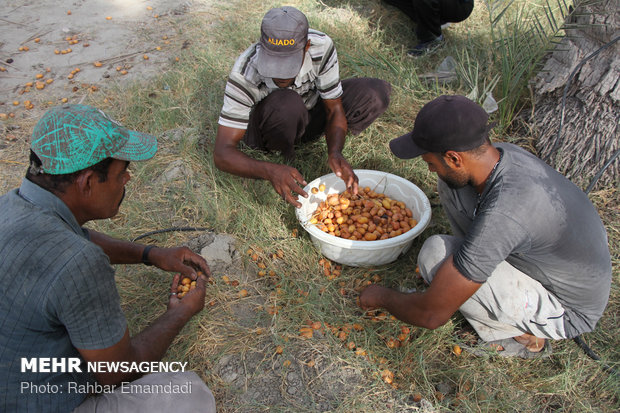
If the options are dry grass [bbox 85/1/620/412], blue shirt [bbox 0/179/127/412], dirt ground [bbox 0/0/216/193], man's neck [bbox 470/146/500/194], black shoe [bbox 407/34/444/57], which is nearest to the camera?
blue shirt [bbox 0/179/127/412]

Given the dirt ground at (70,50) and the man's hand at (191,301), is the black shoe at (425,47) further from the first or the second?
the man's hand at (191,301)

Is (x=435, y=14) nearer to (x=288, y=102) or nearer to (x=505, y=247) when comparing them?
(x=288, y=102)

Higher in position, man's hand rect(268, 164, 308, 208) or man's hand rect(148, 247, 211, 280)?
man's hand rect(268, 164, 308, 208)

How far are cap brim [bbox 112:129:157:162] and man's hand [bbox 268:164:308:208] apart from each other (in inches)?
35.2

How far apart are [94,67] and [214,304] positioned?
3.56m

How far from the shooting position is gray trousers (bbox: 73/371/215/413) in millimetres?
1700

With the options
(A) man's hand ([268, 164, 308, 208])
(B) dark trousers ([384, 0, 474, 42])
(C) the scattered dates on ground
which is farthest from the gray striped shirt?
(B) dark trousers ([384, 0, 474, 42])

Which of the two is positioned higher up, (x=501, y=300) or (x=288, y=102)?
(x=288, y=102)

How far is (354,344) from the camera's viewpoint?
2.30 m

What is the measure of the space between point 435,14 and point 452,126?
131 inches

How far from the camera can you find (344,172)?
2.88 metres

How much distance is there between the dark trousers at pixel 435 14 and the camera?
14.9 feet

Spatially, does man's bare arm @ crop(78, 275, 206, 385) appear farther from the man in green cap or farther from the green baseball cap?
the green baseball cap

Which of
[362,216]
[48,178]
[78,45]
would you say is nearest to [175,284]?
[48,178]
